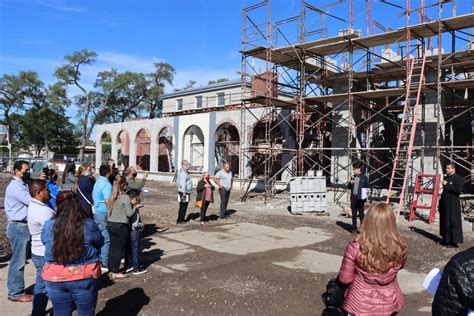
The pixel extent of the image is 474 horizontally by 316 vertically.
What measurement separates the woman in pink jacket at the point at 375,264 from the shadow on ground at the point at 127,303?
2.85 m

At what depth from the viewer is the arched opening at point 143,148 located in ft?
114

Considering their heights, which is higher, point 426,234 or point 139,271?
point 139,271

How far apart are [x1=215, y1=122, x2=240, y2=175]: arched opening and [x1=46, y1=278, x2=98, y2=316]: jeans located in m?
23.6

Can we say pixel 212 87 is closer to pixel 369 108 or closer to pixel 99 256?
pixel 369 108

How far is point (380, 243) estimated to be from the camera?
2.96 meters

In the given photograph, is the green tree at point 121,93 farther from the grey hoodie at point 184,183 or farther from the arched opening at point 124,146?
the grey hoodie at point 184,183

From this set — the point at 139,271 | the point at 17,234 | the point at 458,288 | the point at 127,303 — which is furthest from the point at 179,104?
the point at 458,288

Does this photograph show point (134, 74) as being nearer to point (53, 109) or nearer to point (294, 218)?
point (53, 109)

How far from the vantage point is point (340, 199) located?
54.9 ft

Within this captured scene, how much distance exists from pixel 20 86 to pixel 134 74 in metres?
15.4

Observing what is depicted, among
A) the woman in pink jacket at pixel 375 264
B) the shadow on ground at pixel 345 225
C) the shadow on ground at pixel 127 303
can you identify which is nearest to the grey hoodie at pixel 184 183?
the shadow on ground at pixel 345 225

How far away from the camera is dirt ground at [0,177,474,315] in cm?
505

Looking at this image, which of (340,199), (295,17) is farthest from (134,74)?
(340,199)

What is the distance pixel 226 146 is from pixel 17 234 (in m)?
22.8
